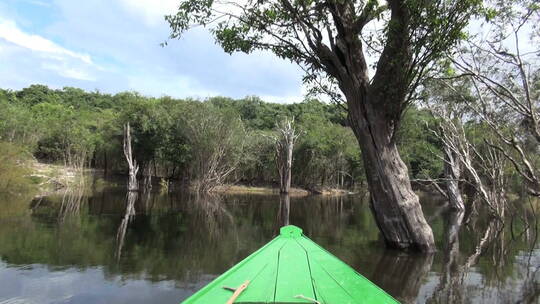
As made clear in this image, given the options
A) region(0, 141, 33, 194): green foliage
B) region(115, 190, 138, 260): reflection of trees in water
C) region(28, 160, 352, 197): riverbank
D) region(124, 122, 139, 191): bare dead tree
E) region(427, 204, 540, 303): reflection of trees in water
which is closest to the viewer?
region(427, 204, 540, 303): reflection of trees in water

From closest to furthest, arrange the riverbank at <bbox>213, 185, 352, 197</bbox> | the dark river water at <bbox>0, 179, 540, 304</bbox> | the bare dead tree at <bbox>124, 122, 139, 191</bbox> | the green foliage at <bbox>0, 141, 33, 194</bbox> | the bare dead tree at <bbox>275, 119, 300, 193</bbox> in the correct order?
the dark river water at <bbox>0, 179, 540, 304</bbox> → the green foliage at <bbox>0, 141, 33, 194</bbox> → the bare dead tree at <bbox>124, 122, 139, 191</bbox> → the bare dead tree at <bbox>275, 119, 300, 193</bbox> → the riverbank at <bbox>213, 185, 352, 197</bbox>

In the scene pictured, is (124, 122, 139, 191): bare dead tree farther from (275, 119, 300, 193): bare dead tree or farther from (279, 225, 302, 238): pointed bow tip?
(279, 225, 302, 238): pointed bow tip

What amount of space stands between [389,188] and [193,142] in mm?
29520

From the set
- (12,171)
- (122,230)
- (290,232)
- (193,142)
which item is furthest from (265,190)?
(290,232)

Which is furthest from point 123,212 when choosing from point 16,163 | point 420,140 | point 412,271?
point 420,140

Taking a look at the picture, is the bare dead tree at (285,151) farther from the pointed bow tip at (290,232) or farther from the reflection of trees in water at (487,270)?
the pointed bow tip at (290,232)

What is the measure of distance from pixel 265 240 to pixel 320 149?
104 ft

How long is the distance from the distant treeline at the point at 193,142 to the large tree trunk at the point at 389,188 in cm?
2470

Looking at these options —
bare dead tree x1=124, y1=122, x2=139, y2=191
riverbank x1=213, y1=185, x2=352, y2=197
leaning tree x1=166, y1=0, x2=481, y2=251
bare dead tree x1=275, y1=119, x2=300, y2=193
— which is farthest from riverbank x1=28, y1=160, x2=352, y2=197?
leaning tree x1=166, y1=0, x2=481, y2=251

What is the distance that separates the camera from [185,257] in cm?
1092

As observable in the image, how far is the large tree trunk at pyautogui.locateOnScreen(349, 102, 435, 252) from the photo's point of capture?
38.7 feet

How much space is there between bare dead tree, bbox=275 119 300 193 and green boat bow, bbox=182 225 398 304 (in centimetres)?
3366

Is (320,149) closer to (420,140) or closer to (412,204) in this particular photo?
(420,140)

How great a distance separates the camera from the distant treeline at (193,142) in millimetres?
38844
